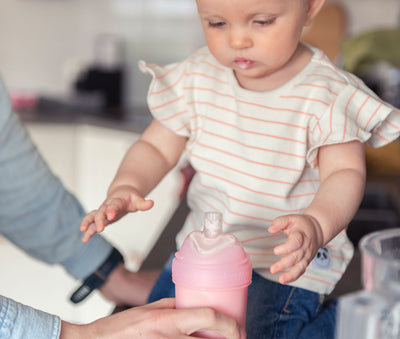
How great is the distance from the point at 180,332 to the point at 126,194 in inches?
8.6

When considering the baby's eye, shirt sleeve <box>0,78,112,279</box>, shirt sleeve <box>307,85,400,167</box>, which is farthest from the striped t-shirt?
shirt sleeve <box>0,78,112,279</box>

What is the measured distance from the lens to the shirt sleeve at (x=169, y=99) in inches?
35.6

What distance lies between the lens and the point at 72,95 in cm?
314

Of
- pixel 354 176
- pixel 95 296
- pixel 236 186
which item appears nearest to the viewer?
pixel 354 176

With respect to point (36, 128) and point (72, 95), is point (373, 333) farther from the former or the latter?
point (72, 95)

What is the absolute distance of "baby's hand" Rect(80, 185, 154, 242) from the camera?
2.42ft

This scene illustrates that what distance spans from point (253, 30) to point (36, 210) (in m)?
0.63

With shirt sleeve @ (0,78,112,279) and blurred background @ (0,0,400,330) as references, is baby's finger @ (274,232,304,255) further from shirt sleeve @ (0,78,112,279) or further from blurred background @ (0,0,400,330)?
blurred background @ (0,0,400,330)

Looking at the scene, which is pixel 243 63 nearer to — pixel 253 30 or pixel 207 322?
pixel 253 30

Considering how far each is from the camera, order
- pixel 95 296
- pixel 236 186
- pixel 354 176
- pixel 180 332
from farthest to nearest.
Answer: pixel 95 296 < pixel 236 186 < pixel 354 176 < pixel 180 332

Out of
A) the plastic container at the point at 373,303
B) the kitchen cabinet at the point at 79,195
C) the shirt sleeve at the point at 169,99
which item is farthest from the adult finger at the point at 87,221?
the kitchen cabinet at the point at 79,195

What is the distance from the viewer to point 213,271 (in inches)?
23.0

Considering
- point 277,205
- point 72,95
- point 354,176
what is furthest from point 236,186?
point 72,95

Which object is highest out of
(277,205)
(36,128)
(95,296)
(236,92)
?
(236,92)
